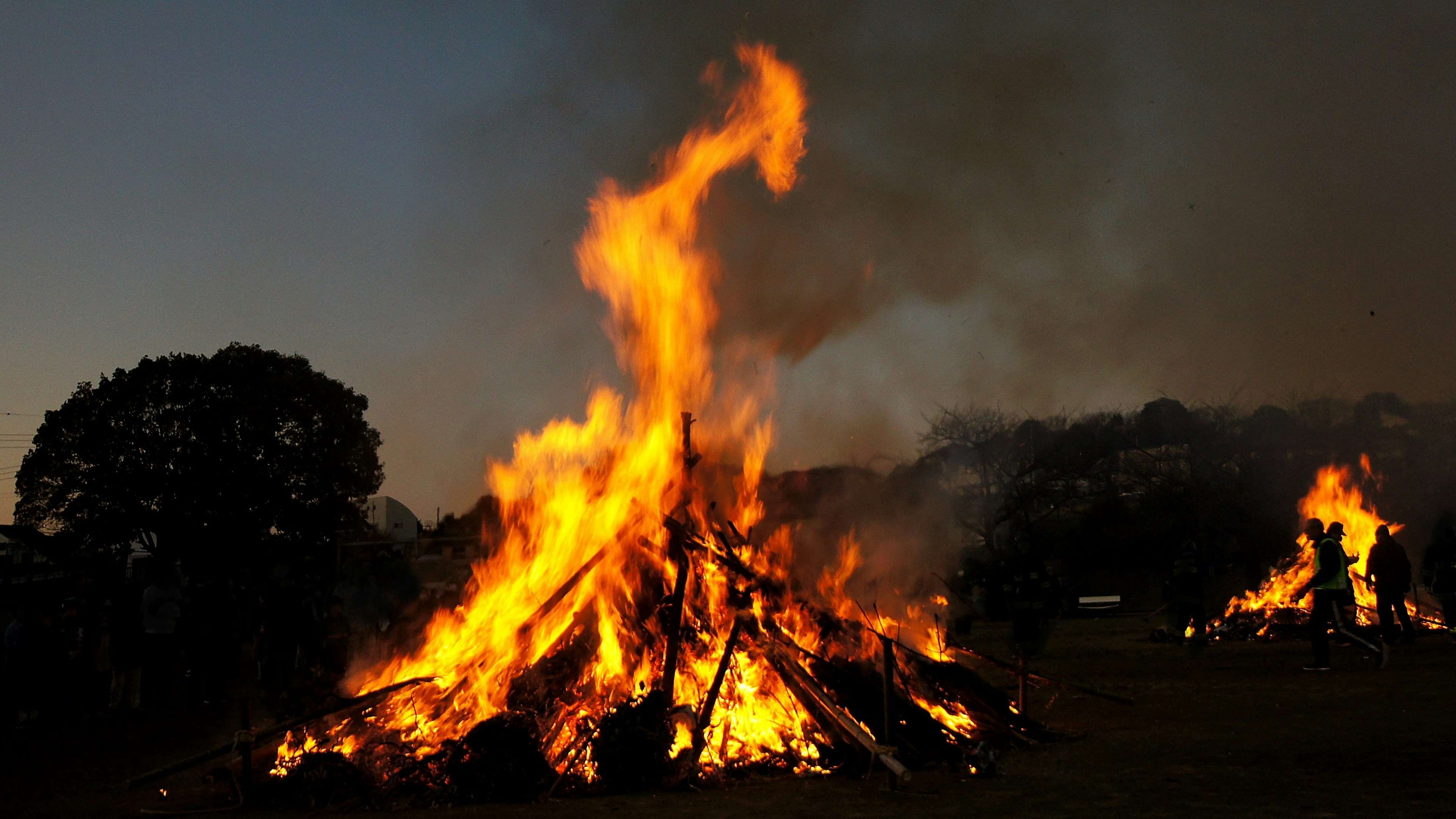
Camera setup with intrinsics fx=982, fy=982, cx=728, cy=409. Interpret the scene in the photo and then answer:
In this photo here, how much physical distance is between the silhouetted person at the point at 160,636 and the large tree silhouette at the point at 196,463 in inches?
777

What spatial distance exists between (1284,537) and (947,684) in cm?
3588

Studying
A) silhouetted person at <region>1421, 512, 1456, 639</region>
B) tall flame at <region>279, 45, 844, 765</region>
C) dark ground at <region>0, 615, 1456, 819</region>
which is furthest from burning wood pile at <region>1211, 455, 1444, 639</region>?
tall flame at <region>279, 45, 844, 765</region>

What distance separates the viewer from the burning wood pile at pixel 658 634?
22.4 ft

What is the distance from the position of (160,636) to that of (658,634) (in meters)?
9.14

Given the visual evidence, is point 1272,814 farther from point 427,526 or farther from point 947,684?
point 427,526

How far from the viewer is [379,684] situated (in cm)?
825

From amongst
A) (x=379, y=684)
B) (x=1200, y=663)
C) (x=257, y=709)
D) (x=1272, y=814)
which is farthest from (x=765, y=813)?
(x=1200, y=663)

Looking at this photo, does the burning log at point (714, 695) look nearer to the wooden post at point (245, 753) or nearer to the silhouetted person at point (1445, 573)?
the wooden post at point (245, 753)

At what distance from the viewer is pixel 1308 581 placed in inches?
700

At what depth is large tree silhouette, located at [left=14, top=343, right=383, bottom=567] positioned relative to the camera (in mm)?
31609

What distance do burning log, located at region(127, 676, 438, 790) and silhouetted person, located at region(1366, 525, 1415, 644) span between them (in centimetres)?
1428

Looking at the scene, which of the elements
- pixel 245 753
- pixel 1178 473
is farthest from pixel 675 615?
pixel 1178 473

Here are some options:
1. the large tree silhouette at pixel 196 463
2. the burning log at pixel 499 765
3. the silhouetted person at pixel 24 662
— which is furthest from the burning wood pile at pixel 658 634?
the large tree silhouette at pixel 196 463

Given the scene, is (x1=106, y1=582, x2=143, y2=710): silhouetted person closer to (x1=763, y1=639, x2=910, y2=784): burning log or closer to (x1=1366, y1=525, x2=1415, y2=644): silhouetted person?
(x1=763, y1=639, x2=910, y2=784): burning log
